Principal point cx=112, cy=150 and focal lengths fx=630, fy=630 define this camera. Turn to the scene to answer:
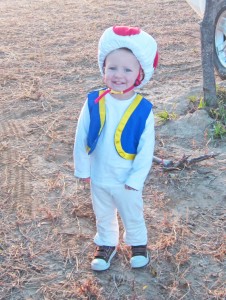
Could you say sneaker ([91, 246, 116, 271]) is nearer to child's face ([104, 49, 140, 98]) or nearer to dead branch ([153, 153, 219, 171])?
child's face ([104, 49, 140, 98])

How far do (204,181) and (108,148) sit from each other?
1454mm

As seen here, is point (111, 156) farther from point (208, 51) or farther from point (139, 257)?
point (208, 51)

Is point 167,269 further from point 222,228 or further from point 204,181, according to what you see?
point 204,181

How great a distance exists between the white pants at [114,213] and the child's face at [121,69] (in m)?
0.56

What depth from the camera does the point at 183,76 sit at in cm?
704

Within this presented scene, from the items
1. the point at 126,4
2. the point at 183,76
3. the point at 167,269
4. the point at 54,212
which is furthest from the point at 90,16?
the point at 167,269

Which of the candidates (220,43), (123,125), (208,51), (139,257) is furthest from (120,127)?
(220,43)

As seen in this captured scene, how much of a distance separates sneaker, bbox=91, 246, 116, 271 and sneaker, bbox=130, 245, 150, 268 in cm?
13

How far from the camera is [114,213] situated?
143 inches

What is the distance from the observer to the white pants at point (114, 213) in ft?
11.3

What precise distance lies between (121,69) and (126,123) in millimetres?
281

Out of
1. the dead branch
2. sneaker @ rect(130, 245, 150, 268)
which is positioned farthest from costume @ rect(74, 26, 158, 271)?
the dead branch

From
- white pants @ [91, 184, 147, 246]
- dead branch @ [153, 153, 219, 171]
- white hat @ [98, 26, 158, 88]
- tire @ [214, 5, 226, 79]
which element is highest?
white hat @ [98, 26, 158, 88]

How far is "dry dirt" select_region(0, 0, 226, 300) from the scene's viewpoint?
355 centimetres
